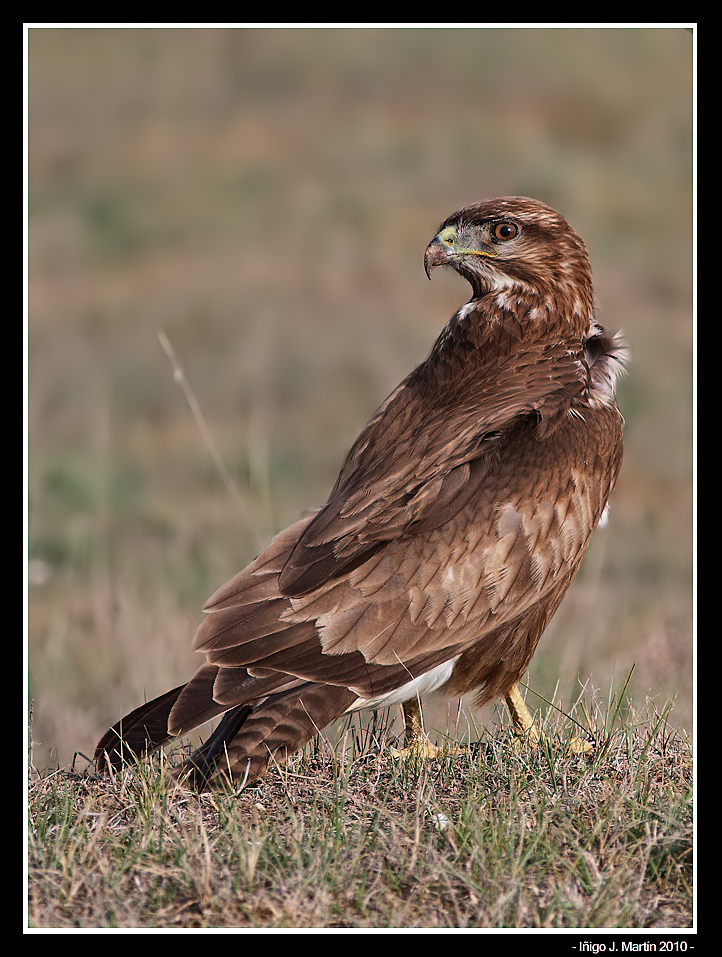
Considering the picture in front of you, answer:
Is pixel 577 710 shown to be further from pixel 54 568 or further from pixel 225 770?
pixel 54 568

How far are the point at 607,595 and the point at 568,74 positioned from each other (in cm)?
923

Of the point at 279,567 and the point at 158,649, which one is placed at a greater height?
the point at 279,567

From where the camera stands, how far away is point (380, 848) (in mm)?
3574

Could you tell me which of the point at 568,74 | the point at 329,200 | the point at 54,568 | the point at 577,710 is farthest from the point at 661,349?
the point at 577,710

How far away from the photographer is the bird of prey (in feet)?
13.1

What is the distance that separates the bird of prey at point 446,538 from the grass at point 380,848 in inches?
8.3

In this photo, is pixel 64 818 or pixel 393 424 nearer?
pixel 64 818

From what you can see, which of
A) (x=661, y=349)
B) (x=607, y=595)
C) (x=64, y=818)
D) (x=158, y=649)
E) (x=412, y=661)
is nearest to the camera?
(x=64, y=818)

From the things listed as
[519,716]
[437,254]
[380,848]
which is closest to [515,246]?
[437,254]

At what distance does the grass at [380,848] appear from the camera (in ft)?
11.2

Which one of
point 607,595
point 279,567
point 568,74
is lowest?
point 607,595

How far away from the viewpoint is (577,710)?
15.4ft

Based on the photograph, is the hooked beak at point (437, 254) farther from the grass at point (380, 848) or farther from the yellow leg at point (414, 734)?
the grass at point (380, 848)

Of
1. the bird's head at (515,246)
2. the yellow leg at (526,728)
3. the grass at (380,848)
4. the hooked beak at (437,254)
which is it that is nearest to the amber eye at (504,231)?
the bird's head at (515,246)
